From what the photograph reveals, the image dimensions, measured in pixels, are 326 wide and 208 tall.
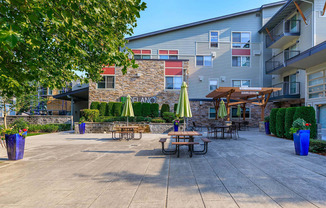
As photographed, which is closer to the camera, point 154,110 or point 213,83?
point 154,110

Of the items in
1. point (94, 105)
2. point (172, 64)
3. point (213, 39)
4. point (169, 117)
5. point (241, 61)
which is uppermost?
point (213, 39)

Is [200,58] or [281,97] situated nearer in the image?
[281,97]

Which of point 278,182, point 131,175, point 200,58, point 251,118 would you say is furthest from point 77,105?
point 278,182

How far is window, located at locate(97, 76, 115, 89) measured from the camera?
19547 mm

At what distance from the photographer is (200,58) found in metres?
22.8

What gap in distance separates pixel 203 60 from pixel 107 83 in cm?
1142

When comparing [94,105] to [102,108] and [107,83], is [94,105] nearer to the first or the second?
[102,108]

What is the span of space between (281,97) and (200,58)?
9549 millimetres

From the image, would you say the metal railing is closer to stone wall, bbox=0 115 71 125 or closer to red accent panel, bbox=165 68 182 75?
red accent panel, bbox=165 68 182 75

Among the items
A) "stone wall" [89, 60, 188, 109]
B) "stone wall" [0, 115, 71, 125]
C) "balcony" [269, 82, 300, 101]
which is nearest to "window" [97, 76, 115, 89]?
"stone wall" [89, 60, 188, 109]

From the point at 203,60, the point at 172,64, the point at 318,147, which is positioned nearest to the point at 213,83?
the point at 203,60

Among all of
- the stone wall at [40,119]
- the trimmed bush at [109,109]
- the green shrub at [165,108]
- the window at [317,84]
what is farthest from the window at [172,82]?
the window at [317,84]

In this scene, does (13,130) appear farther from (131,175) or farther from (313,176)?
(313,176)

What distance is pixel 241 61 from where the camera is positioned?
74.9ft
